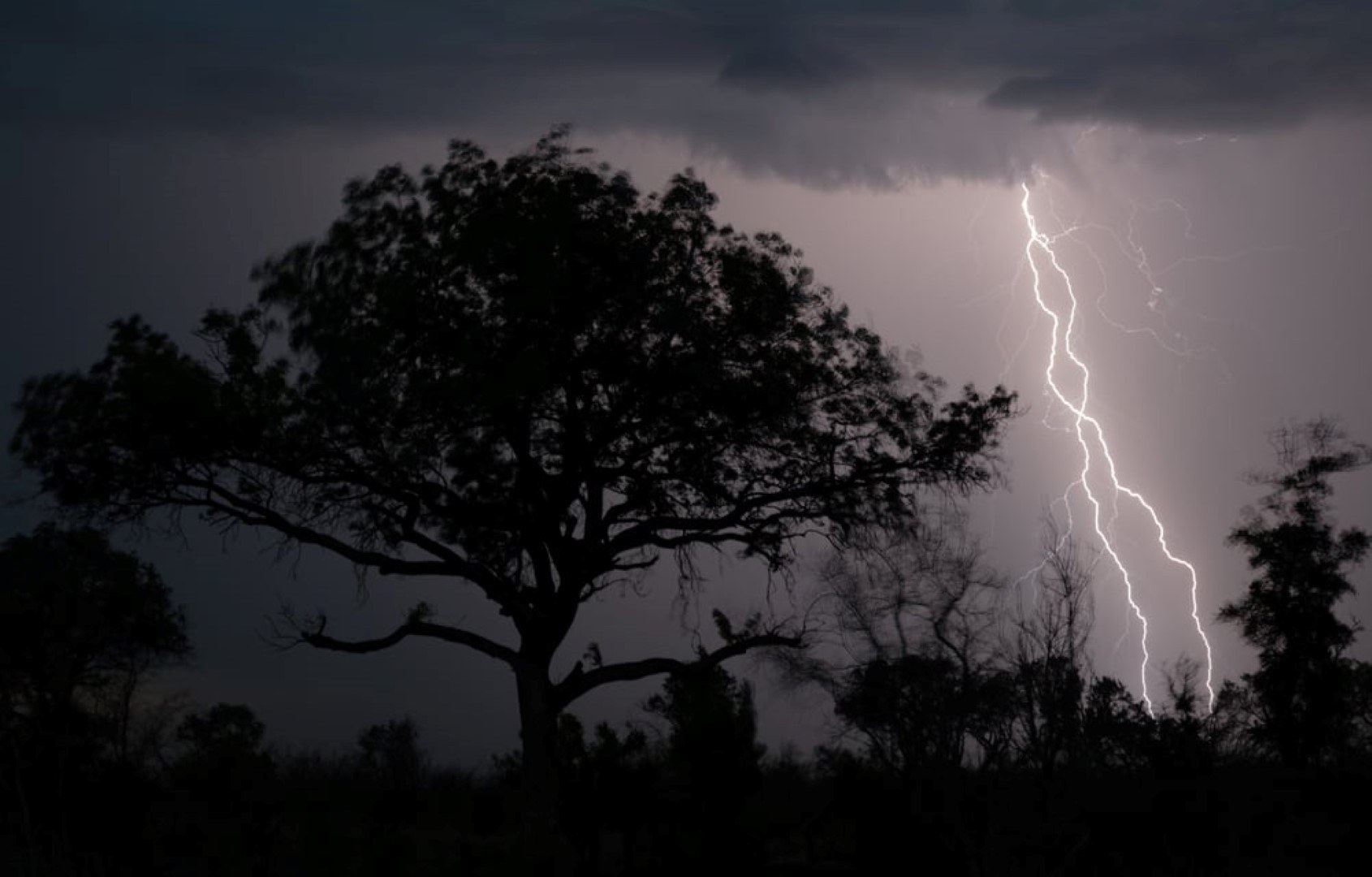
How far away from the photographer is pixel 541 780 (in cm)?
2367

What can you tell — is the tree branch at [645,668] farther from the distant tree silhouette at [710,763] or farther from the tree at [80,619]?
the tree at [80,619]

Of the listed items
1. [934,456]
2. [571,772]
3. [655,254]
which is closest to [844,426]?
[934,456]

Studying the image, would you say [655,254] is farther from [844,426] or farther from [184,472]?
[184,472]

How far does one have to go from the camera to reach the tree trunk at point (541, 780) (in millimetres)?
23125

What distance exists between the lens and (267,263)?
940 inches

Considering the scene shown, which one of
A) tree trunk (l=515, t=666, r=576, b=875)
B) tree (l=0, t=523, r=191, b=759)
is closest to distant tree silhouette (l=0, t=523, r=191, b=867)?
tree (l=0, t=523, r=191, b=759)

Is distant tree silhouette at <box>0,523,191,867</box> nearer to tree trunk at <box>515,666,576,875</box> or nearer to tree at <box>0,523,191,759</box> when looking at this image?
tree at <box>0,523,191,759</box>

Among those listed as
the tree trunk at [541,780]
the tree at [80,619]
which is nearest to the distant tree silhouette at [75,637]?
the tree at [80,619]

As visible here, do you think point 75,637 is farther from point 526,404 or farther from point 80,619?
point 526,404

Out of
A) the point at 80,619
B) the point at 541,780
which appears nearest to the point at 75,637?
the point at 80,619

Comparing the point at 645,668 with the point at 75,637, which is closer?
the point at 645,668

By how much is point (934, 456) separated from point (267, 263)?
1030 centimetres

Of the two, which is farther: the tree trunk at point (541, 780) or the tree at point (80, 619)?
the tree at point (80, 619)

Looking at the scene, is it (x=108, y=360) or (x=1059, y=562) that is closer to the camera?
(x=1059, y=562)
